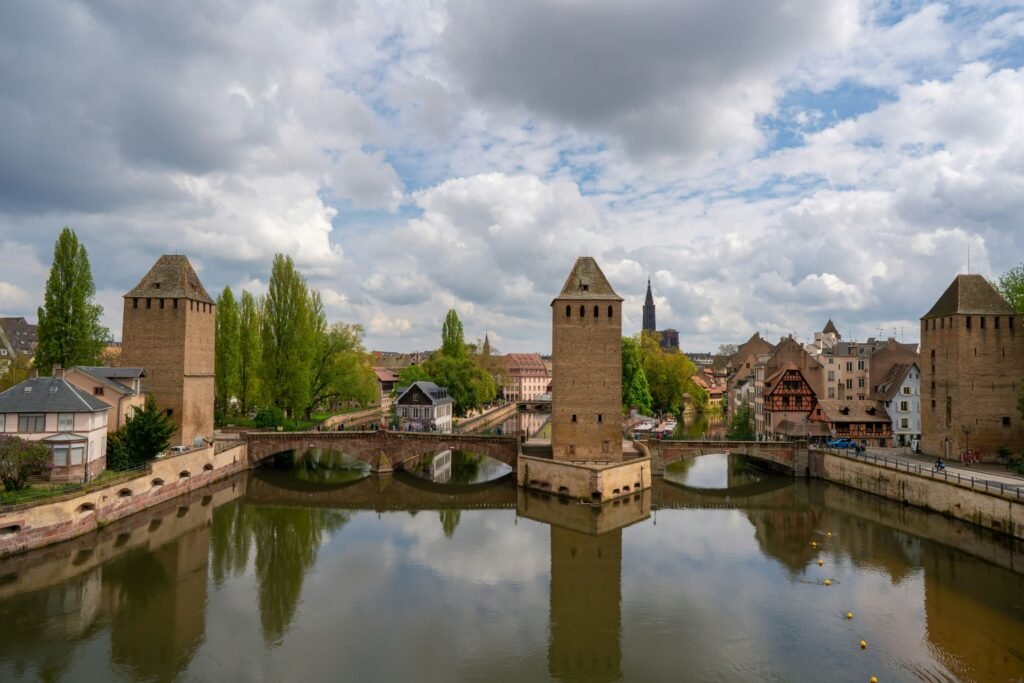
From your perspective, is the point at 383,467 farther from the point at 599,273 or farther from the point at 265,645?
the point at 265,645

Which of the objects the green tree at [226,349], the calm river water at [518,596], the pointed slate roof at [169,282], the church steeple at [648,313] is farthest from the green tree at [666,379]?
the church steeple at [648,313]

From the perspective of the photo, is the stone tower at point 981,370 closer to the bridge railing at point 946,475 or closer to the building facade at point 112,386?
the bridge railing at point 946,475

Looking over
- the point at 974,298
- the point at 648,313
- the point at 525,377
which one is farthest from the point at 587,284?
the point at 648,313

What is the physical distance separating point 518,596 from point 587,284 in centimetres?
2070

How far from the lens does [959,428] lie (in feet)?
118

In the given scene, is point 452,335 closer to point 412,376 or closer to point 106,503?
point 412,376

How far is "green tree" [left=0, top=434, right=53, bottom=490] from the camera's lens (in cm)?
2408

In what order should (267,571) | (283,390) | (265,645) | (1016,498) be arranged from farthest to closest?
(283,390) < (1016,498) < (267,571) < (265,645)

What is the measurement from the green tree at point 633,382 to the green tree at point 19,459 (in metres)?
51.2

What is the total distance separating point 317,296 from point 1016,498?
157ft

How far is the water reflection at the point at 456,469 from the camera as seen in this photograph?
43281 millimetres

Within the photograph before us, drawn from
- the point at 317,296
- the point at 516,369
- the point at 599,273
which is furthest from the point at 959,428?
the point at 516,369

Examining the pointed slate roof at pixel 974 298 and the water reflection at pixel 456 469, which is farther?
the water reflection at pixel 456 469

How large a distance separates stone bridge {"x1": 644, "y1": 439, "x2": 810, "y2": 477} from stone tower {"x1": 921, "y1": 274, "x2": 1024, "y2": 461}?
795 cm
